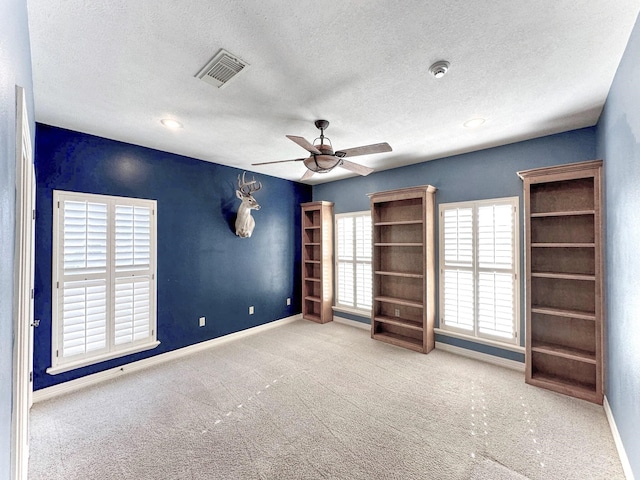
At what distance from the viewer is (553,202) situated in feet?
10.5

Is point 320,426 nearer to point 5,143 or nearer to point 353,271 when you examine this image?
point 5,143

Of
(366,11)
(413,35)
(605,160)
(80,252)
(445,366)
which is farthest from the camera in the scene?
(445,366)

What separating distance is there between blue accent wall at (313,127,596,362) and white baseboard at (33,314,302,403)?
3.17 meters

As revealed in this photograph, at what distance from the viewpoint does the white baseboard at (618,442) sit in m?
1.92

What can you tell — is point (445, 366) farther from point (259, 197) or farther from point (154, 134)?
point (154, 134)

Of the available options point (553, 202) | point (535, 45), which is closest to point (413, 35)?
point (535, 45)

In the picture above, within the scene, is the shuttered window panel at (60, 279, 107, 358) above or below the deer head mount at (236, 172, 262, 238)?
below

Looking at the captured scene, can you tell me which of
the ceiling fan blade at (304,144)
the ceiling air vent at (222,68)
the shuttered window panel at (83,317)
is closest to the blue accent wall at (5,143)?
the ceiling air vent at (222,68)

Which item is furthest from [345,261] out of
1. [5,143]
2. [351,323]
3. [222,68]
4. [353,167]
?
[5,143]

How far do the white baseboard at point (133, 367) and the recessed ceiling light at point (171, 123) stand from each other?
289 cm

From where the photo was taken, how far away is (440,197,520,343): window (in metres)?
3.57

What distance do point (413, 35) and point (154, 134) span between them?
2923 mm

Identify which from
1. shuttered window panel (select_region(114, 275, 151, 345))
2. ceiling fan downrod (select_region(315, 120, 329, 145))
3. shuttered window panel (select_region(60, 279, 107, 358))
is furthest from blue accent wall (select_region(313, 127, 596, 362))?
shuttered window panel (select_region(60, 279, 107, 358))

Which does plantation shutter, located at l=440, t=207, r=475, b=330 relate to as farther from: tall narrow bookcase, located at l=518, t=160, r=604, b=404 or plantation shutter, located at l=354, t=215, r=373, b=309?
plantation shutter, located at l=354, t=215, r=373, b=309
